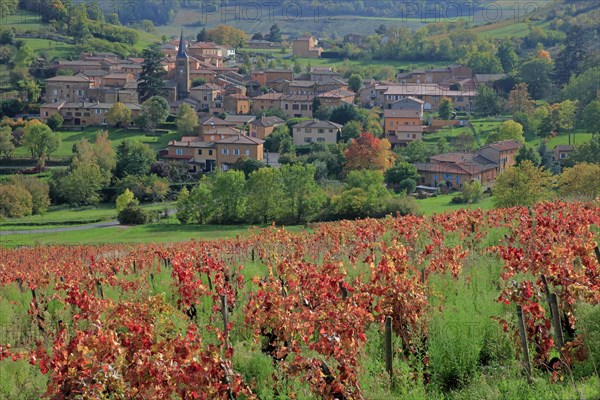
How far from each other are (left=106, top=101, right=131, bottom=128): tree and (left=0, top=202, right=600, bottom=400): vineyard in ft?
196

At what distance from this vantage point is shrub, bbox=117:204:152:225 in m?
45.1

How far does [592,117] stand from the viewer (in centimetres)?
6000

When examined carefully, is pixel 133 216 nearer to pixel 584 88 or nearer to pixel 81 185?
pixel 81 185

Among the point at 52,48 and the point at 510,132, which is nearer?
the point at 510,132

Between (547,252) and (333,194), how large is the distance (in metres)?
37.2

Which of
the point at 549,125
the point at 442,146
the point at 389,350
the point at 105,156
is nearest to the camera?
the point at 389,350

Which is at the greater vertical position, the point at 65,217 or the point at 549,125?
the point at 549,125

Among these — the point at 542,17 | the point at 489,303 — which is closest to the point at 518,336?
the point at 489,303

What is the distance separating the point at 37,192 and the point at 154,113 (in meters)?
20.4

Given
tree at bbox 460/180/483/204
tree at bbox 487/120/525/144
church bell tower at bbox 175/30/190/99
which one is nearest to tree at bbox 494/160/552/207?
tree at bbox 460/180/483/204

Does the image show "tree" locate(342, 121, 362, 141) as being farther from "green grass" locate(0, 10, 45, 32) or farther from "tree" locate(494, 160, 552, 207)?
"green grass" locate(0, 10, 45, 32)

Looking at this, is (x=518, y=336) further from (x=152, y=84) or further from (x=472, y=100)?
(x=152, y=84)

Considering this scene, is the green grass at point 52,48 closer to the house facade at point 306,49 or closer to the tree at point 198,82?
the tree at point 198,82

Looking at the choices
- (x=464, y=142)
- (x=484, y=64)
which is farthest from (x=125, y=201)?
(x=484, y=64)
